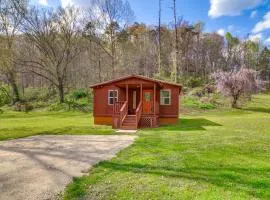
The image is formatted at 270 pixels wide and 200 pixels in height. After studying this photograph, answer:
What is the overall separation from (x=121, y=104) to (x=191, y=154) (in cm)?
1005

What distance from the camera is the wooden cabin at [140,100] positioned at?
58.4 ft

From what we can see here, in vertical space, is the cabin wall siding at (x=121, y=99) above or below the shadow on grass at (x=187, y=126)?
above

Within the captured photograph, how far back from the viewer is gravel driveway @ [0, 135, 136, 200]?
5.50 m

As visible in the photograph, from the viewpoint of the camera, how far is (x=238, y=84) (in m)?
28.6

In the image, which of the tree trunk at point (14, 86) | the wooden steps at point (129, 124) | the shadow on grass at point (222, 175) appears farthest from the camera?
the tree trunk at point (14, 86)

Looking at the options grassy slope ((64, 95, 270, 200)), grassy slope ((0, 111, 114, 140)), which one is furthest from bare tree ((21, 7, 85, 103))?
grassy slope ((64, 95, 270, 200))

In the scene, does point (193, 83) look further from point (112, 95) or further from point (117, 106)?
point (117, 106)

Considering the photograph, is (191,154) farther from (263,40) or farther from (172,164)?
(263,40)

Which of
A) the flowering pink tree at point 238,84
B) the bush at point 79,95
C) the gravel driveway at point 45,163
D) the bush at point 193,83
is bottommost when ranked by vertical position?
the gravel driveway at point 45,163

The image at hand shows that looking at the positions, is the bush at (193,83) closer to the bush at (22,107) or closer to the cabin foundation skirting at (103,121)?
the bush at (22,107)

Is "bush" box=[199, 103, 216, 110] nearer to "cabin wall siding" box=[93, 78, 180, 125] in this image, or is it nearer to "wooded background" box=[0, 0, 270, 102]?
"wooded background" box=[0, 0, 270, 102]

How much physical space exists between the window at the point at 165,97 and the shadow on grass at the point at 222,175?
12.5 meters

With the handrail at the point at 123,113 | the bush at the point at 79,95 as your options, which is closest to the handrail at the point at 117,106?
the handrail at the point at 123,113

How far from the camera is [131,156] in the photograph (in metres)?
8.27
